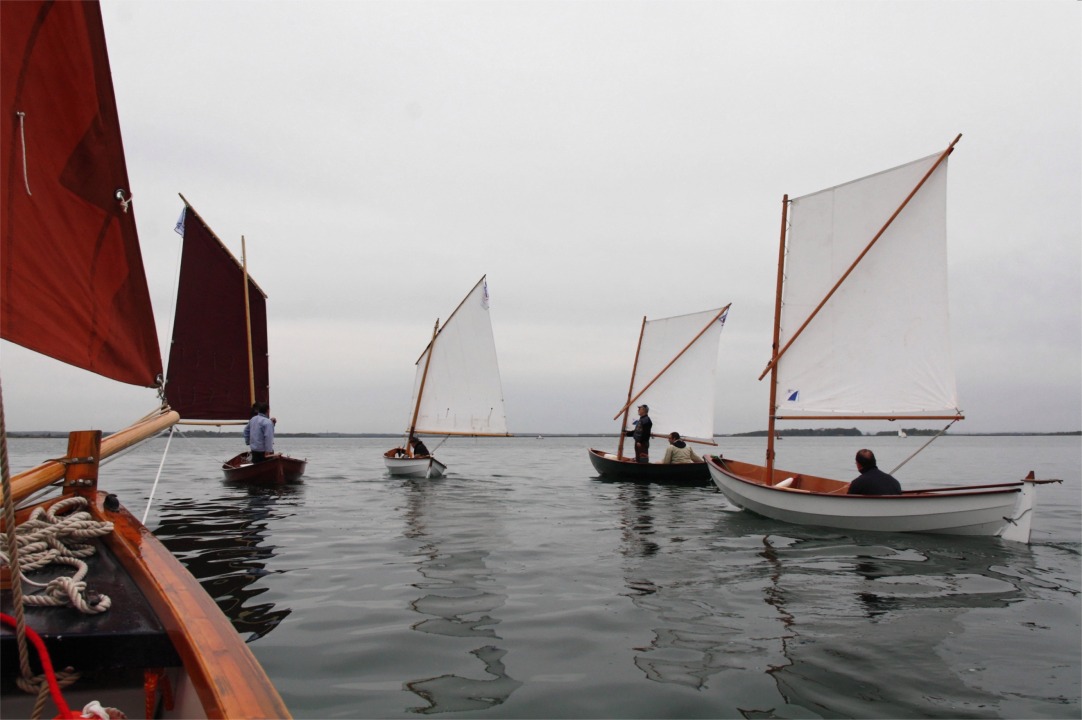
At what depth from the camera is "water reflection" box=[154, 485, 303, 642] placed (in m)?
7.17

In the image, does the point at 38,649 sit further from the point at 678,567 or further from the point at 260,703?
the point at 678,567

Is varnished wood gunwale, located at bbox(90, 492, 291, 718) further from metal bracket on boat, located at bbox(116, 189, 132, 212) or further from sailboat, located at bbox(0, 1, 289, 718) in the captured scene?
metal bracket on boat, located at bbox(116, 189, 132, 212)

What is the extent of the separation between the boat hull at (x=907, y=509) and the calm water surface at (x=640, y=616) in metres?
0.36

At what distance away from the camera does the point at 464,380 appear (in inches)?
1125

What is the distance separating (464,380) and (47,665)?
25.9 meters

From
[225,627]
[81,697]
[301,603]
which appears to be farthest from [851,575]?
[81,697]

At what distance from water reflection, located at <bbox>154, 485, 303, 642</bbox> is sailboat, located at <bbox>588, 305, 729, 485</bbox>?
13.7 metres

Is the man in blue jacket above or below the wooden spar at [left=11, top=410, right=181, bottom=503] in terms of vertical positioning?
below

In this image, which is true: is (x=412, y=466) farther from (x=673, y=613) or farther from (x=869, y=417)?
(x=673, y=613)

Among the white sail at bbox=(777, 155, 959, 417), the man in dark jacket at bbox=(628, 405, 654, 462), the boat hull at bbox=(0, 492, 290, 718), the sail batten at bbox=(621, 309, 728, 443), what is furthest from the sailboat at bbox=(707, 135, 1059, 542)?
the boat hull at bbox=(0, 492, 290, 718)

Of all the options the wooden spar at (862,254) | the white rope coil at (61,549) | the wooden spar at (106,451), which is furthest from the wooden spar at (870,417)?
the white rope coil at (61,549)

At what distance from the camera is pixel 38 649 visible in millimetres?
2867

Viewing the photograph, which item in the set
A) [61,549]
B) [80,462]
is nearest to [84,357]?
[80,462]

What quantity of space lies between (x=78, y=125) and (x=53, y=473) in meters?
2.68
